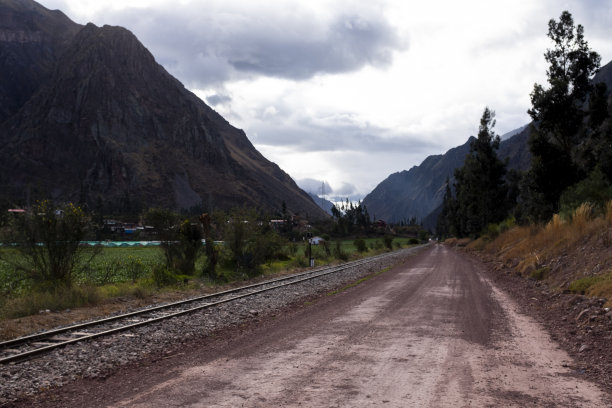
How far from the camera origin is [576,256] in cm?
1606

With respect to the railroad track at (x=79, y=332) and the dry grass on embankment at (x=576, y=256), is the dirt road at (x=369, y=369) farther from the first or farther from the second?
the dry grass on embankment at (x=576, y=256)

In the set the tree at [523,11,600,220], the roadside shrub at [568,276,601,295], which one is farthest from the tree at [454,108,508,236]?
the roadside shrub at [568,276,601,295]

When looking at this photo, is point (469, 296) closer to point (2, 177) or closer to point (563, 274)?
point (563, 274)

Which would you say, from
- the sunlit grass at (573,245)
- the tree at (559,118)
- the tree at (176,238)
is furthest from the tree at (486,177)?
the tree at (176,238)

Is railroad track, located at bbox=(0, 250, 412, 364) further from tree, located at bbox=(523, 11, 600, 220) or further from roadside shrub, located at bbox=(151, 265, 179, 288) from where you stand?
tree, located at bbox=(523, 11, 600, 220)

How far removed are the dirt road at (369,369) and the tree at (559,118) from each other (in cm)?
2089

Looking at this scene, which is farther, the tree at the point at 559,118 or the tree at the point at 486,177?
the tree at the point at 486,177

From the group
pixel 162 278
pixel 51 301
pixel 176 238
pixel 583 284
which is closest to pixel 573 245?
pixel 583 284

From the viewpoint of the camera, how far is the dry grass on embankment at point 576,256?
1259 centimetres

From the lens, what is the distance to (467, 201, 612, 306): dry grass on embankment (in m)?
12.6

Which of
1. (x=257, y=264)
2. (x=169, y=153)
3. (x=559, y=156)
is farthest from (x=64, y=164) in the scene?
(x=559, y=156)

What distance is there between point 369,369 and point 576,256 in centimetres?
1258

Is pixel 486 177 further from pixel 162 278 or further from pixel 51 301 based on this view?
pixel 51 301

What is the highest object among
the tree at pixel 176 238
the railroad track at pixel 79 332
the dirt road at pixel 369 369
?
the tree at pixel 176 238
